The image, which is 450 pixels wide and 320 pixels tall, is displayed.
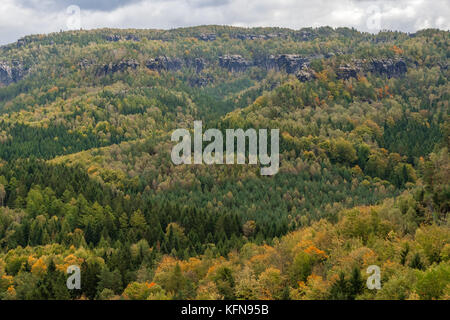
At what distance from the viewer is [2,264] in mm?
133125

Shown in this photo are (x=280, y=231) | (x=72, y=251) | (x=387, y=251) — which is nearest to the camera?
(x=387, y=251)

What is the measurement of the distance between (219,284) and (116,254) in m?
42.5

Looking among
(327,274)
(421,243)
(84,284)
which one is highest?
(421,243)

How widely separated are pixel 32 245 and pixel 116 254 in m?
40.3

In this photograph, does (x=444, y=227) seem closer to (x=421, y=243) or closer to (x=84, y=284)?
(x=421, y=243)

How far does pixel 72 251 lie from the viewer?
145000mm

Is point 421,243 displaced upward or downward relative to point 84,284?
upward
